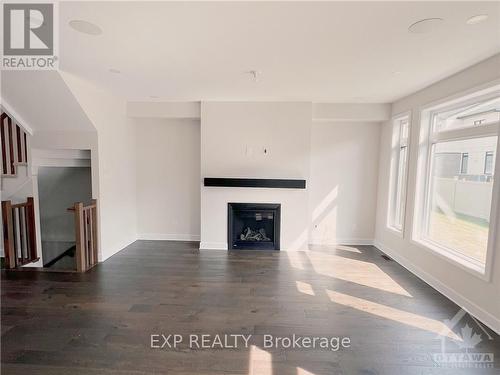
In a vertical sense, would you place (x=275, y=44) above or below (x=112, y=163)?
above

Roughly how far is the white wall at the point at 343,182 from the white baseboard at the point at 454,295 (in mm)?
938

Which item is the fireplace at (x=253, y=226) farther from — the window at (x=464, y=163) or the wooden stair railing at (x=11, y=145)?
the wooden stair railing at (x=11, y=145)

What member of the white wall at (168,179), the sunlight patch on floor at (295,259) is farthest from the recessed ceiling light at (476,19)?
the white wall at (168,179)

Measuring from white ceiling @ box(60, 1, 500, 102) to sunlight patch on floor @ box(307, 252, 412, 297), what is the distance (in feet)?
8.59

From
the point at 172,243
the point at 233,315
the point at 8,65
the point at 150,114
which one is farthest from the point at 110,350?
the point at 150,114

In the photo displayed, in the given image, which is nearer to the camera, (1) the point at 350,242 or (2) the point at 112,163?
(2) the point at 112,163

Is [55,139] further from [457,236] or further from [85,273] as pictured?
[457,236]

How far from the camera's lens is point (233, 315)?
2469 millimetres

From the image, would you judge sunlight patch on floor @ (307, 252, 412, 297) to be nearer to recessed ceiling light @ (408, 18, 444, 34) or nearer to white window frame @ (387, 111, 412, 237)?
white window frame @ (387, 111, 412, 237)

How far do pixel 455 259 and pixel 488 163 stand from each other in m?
1.13

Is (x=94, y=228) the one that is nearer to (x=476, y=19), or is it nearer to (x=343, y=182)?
(x=343, y=182)

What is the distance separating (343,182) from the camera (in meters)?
4.80

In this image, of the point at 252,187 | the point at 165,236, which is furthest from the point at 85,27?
the point at 165,236

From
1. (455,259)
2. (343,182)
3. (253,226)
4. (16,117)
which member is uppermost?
(16,117)
